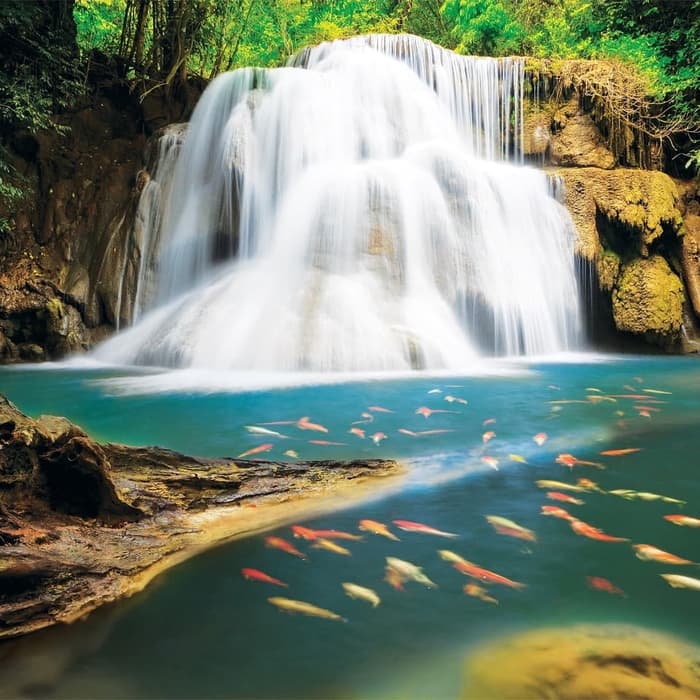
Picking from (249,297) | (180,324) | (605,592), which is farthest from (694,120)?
(605,592)

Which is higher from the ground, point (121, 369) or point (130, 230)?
point (130, 230)

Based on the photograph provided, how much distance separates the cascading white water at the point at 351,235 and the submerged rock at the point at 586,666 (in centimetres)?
627

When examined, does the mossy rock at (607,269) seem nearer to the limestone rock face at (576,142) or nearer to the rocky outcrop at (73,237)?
the limestone rock face at (576,142)

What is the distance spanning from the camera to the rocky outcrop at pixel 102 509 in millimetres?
2057

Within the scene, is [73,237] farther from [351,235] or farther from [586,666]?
[586,666]

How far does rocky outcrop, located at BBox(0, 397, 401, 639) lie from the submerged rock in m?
1.25

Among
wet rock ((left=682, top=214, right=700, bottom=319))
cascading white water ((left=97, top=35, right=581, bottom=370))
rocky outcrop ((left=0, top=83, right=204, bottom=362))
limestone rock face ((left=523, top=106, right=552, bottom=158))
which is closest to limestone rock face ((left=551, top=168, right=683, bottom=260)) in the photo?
cascading white water ((left=97, top=35, right=581, bottom=370))

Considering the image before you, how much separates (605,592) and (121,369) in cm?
821

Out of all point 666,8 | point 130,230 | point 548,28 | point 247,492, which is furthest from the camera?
point 548,28

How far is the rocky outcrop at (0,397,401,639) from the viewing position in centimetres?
206

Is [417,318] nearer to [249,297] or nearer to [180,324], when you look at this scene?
[249,297]

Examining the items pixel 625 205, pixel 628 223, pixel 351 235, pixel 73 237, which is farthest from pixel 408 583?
pixel 73 237

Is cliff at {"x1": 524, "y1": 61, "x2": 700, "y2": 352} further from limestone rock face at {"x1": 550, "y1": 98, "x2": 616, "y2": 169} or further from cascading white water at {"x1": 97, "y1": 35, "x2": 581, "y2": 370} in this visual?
cascading white water at {"x1": 97, "y1": 35, "x2": 581, "y2": 370}

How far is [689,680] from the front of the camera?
175 centimetres
